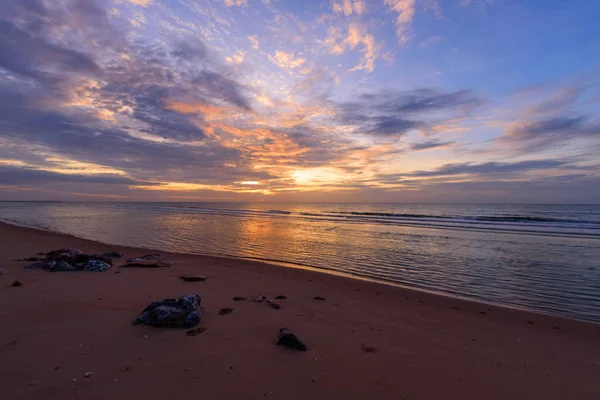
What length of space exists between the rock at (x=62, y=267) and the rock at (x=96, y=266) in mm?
317

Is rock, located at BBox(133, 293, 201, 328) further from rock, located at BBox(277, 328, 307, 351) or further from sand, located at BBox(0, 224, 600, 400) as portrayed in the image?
rock, located at BBox(277, 328, 307, 351)

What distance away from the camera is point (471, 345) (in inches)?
214

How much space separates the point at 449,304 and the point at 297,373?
Result: 5.90 meters

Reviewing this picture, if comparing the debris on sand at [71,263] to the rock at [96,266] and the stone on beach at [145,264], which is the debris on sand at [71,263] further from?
the stone on beach at [145,264]

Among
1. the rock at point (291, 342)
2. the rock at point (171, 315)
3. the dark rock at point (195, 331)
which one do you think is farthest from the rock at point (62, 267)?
the rock at point (291, 342)

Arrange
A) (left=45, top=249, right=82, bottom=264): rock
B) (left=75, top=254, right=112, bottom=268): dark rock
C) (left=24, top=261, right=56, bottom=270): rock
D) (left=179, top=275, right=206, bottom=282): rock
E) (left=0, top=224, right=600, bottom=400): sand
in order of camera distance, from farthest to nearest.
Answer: (left=75, top=254, right=112, bottom=268): dark rock, (left=45, top=249, right=82, bottom=264): rock, (left=24, top=261, right=56, bottom=270): rock, (left=179, top=275, right=206, bottom=282): rock, (left=0, top=224, right=600, bottom=400): sand

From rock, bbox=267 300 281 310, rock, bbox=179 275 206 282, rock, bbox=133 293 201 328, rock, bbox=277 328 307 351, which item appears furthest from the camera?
rock, bbox=179 275 206 282

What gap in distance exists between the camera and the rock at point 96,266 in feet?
32.3

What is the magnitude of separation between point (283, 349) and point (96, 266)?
28.2ft

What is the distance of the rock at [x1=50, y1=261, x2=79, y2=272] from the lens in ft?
30.7

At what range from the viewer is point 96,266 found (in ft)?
32.8

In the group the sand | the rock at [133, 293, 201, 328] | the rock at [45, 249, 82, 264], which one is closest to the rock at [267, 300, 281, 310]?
the sand

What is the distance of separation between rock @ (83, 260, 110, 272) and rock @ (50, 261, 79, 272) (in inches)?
12.5

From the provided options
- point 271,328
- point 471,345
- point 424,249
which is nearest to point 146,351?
point 271,328
